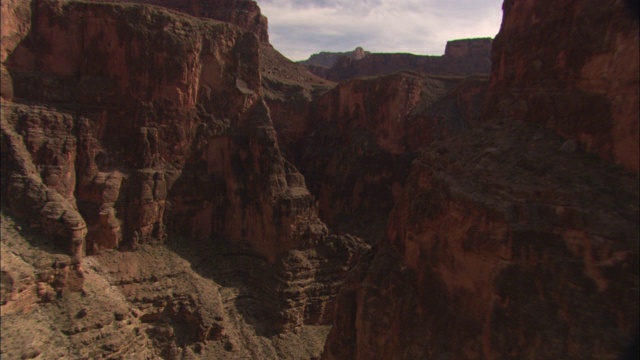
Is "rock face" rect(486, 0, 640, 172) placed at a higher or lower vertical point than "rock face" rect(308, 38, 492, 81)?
lower

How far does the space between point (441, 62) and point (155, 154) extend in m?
61.3

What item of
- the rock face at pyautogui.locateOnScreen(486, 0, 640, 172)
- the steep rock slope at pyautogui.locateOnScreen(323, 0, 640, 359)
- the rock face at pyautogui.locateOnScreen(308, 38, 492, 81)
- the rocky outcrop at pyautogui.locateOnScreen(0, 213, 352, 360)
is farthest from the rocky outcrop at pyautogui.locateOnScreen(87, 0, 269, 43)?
the steep rock slope at pyautogui.locateOnScreen(323, 0, 640, 359)

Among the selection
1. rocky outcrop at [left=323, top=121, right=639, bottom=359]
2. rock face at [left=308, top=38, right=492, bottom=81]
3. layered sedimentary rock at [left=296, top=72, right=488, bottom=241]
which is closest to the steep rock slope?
rocky outcrop at [left=323, top=121, right=639, bottom=359]

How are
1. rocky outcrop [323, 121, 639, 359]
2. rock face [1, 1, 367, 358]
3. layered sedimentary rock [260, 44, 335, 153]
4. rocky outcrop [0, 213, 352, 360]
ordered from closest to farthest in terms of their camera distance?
rocky outcrop [323, 121, 639, 359] < rocky outcrop [0, 213, 352, 360] < rock face [1, 1, 367, 358] < layered sedimentary rock [260, 44, 335, 153]

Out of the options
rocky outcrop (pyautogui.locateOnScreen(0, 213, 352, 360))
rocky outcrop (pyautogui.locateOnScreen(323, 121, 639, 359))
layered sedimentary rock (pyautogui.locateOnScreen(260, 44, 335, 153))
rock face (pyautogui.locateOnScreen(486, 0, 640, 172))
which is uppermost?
layered sedimentary rock (pyautogui.locateOnScreen(260, 44, 335, 153))

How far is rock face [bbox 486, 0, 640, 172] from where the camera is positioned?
11477 millimetres

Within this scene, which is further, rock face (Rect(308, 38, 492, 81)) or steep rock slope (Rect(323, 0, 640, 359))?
rock face (Rect(308, 38, 492, 81))

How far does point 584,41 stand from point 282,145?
37360 mm

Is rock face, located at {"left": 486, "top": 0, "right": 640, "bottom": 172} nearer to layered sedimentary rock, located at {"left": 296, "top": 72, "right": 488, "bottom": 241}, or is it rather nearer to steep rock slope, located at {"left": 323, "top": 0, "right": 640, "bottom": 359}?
steep rock slope, located at {"left": 323, "top": 0, "right": 640, "bottom": 359}

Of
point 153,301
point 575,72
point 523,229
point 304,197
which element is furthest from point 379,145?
point 523,229

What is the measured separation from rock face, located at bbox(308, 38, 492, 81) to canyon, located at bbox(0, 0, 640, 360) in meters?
27.6

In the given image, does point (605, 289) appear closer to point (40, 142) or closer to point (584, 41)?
point (584, 41)

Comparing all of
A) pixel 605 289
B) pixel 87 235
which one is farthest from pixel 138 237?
pixel 605 289

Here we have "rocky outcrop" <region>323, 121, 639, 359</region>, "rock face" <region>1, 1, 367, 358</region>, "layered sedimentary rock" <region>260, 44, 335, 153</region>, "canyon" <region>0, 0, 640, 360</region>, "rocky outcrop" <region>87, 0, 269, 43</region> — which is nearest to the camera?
"rocky outcrop" <region>323, 121, 639, 359</region>
